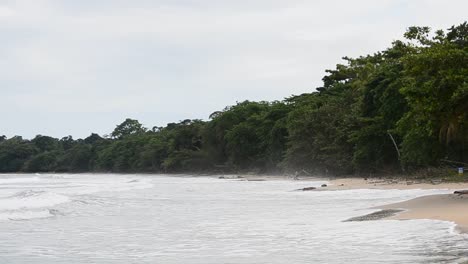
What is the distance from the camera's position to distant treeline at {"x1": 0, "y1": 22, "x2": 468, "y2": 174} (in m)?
17.7

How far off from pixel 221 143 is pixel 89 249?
62.9 metres

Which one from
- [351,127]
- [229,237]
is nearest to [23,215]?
[229,237]

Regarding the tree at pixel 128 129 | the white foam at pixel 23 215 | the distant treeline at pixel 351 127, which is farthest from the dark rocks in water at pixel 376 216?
the tree at pixel 128 129

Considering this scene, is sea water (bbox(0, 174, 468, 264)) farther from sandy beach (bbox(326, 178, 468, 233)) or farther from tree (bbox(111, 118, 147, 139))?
tree (bbox(111, 118, 147, 139))

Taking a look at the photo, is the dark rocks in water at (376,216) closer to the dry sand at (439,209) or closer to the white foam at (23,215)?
the dry sand at (439,209)

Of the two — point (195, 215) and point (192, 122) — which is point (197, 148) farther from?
point (195, 215)

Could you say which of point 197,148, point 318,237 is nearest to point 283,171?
point 197,148

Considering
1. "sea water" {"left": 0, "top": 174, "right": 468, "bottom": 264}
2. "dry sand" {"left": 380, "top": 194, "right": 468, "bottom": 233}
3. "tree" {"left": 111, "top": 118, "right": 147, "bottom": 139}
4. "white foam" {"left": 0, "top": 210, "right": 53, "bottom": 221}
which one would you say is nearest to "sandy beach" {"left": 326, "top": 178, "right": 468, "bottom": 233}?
"dry sand" {"left": 380, "top": 194, "right": 468, "bottom": 233}

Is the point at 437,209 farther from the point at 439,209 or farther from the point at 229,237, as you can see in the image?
the point at 229,237

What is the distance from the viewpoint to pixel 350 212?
49.2 feet

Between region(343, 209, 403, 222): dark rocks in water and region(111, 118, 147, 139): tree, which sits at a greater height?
region(111, 118, 147, 139): tree

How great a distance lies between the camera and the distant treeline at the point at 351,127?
17.7m

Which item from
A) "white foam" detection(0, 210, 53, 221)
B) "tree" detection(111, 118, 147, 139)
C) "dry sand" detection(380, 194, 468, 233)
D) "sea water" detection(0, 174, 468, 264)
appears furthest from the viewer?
"tree" detection(111, 118, 147, 139)

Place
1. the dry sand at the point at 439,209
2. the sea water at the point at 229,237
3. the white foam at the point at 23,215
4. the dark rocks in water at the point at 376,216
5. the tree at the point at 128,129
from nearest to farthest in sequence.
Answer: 1. the sea water at the point at 229,237
2. the dry sand at the point at 439,209
3. the dark rocks in water at the point at 376,216
4. the white foam at the point at 23,215
5. the tree at the point at 128,129
